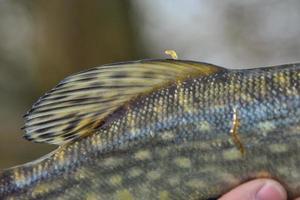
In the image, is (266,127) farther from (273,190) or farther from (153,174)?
(153,174)

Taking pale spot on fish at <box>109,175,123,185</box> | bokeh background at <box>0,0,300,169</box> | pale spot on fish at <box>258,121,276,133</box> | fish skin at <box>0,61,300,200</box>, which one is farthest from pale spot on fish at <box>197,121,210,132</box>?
bokeh background at <box>0,0,300,169</box>

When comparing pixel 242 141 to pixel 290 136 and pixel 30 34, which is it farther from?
pixel 30 34

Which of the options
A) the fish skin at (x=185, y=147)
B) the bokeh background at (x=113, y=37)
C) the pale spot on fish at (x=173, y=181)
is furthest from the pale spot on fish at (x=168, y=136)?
the bokeh background at (x=113, y=37)

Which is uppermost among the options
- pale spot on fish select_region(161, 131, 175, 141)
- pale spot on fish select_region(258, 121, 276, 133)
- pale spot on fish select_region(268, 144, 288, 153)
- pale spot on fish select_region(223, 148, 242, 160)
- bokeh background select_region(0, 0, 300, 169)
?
pale spot on fish select_region(258, 121, 276, 133)

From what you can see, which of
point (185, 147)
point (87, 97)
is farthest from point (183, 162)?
point (87, 97)

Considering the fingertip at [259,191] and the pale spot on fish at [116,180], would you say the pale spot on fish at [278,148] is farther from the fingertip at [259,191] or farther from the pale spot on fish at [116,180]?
the pale spot on fish at [116,180]

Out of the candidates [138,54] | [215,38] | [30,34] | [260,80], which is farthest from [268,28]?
[260,80]

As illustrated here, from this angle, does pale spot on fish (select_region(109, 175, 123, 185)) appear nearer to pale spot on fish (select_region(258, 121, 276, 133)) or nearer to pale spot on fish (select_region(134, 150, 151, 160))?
pale spot on fish (select_region(134, 150, 151, 160))
